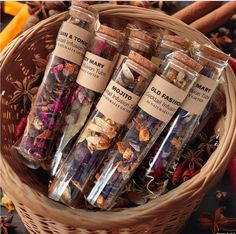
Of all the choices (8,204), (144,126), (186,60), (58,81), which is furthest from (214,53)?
(8,204)

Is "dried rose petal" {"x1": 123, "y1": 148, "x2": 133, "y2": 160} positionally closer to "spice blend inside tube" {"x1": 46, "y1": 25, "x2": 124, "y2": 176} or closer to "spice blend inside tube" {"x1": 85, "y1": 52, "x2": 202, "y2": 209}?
"spice blend inside tube" {"x1": 85, "y1": 52, "x2": 202, "y2": 209}

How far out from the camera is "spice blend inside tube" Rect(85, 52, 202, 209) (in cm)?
71

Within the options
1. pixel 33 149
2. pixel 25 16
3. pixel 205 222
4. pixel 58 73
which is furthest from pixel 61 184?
pixel 25 16

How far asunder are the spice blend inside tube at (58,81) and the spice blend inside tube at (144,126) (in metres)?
0.13

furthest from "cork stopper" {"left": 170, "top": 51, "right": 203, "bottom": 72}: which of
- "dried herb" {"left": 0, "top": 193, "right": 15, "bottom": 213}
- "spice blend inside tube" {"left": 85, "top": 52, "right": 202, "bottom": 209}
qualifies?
"dried herb" {"left": 0, "top": 193, "right": 15, "bottom": 213}

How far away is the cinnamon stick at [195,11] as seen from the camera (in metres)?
1.18

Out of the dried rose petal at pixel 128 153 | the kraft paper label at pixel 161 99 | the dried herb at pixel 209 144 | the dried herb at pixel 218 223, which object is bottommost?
the dried herb at pixel 218 223

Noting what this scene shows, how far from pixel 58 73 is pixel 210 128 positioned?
1.09ft

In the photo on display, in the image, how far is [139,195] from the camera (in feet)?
2.56

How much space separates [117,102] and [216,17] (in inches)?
23.2

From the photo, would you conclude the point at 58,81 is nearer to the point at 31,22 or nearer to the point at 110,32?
the point at 110,32

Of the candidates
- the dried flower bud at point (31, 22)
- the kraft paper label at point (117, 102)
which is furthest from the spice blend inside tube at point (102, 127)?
the dried flower bud at point (31, 22)

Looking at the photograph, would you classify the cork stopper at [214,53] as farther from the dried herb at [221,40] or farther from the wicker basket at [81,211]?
the dried herb at [221,40]

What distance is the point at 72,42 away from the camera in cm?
78
